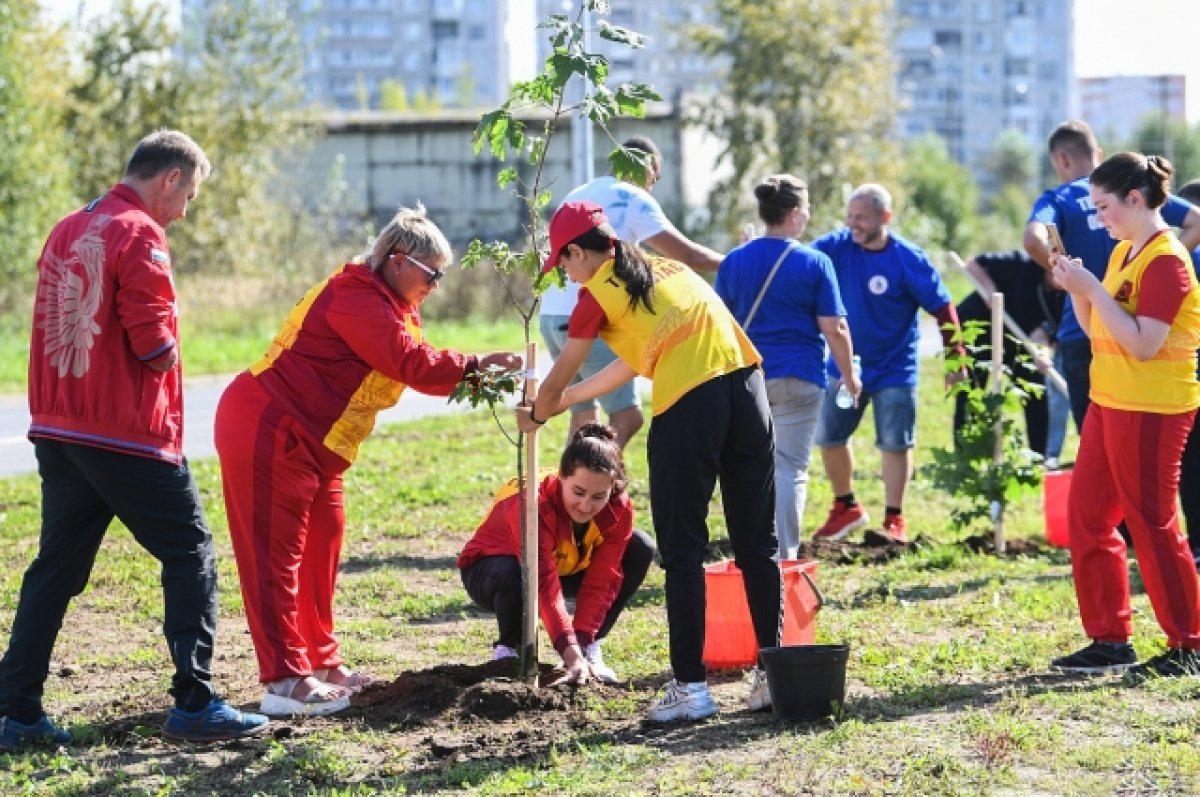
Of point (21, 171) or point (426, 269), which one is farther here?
point (21, 171)

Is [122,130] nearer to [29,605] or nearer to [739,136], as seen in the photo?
[739,136]

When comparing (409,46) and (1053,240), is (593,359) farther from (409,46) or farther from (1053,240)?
(409,46)

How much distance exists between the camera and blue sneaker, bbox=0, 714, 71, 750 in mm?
5671

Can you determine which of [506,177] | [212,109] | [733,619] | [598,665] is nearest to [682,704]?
[598,665]

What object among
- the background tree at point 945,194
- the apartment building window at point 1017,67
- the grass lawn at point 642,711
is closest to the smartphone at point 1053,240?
the grass lawn at point 642,711

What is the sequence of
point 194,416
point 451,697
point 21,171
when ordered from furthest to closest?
point 21,171 < point 194,416 < point 451,697

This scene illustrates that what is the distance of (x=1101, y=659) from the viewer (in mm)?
6414

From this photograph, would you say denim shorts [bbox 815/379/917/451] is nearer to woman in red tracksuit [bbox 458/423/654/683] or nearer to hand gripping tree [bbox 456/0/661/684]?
woman in red tracksuit [bbox 458/423/654/683]

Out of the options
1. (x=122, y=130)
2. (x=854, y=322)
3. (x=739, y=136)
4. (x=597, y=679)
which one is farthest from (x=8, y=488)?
(x=739, y=136)

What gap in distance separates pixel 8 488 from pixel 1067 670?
778cm

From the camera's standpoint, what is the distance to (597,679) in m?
6.47

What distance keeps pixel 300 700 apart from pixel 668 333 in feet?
6.02

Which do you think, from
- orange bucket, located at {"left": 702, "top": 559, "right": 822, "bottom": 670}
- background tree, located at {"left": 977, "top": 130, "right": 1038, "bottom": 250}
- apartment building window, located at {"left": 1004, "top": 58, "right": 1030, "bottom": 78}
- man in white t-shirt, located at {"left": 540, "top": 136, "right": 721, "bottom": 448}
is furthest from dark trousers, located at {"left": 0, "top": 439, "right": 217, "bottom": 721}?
apartment building window, located at {"left": 1004, "top": 58, "right": 1030, "bottom": 78}

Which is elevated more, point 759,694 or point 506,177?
point 506,177
